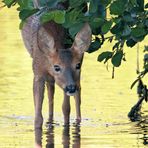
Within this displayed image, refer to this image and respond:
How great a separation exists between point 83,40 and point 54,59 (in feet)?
1.71

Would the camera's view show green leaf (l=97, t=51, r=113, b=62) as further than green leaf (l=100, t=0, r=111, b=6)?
Yes

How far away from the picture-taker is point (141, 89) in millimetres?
13828

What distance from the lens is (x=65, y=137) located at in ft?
37.8

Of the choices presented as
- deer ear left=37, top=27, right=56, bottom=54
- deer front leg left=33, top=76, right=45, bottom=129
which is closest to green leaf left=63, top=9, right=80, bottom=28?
deer ear left=37, top=27, right=56, bottom=54

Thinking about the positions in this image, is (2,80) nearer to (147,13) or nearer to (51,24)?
(51,24)

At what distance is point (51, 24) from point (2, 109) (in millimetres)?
1604

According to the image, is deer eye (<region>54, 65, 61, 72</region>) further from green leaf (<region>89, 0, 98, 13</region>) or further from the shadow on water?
green leaf (<region>89, 0, 98, 13</region>)

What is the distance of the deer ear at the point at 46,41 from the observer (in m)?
11.6

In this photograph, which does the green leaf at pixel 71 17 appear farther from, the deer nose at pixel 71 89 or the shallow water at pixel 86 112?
the deer nose at pixel 71 89

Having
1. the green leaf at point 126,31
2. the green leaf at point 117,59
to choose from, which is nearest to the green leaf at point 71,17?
the green leaf at point 126,31

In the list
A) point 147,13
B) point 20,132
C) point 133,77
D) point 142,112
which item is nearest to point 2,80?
point 133,77

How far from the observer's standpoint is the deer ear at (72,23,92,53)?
1124 cm

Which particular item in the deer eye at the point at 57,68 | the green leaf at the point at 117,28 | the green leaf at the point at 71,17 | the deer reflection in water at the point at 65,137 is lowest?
the deer reflection in water at the point at 65,137

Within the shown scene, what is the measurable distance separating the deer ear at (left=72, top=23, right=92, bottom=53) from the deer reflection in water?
38.9 inches
